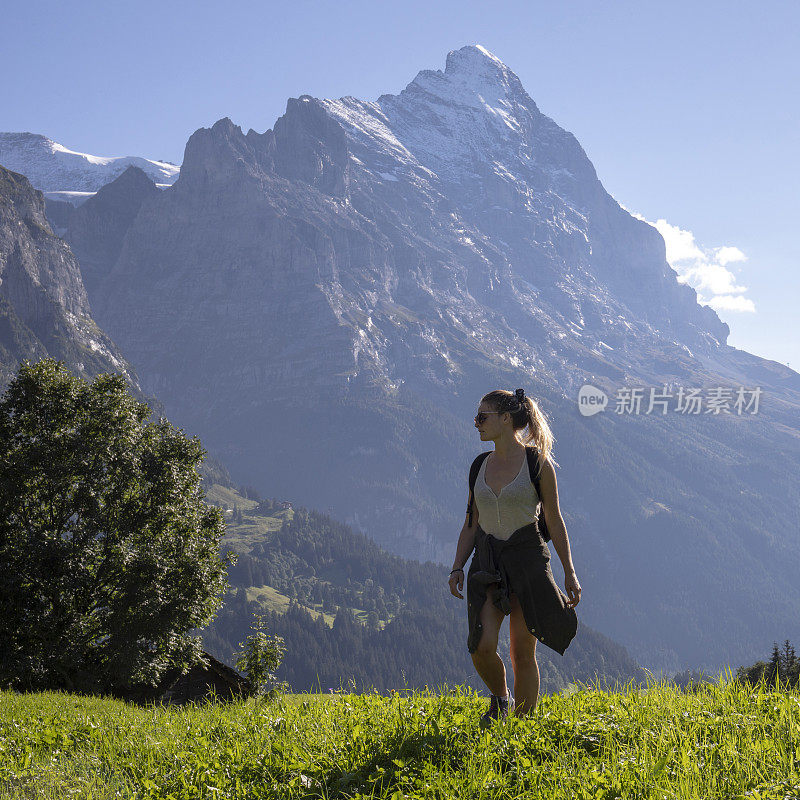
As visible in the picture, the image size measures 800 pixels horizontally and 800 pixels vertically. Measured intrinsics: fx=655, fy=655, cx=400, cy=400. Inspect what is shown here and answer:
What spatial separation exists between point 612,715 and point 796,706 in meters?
1.51

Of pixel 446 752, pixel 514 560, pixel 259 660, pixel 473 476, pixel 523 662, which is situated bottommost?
pixel 259 660

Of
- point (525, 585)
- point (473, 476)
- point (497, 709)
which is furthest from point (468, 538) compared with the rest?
point (497, 709)

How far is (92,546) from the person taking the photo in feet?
73.5

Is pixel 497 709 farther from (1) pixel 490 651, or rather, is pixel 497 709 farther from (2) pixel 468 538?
(2) pixel 468 538

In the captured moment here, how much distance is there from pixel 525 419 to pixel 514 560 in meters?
1.46

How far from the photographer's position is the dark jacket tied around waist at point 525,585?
239 inches

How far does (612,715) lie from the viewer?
5.51 meters

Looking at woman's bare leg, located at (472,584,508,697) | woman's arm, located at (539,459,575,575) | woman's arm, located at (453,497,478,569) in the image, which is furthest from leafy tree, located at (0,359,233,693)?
woman's arm, located at (539,459,575,575)

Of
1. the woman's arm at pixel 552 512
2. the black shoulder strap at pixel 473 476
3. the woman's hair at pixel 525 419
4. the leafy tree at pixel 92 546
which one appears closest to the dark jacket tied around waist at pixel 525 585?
the woman's arm at pixel 552 512

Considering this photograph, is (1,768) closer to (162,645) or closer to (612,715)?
(612,715)

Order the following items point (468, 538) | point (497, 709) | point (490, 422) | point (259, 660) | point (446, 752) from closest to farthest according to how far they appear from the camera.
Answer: point (446, 752) < point (497, 709) < point (490, 422) < point (468, 538) < point (259, 660)

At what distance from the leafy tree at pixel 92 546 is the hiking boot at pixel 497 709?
58.5 ft

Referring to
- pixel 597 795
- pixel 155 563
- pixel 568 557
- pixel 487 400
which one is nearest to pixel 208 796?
pixel 597 795

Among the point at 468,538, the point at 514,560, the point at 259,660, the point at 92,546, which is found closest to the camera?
the point at 514,560
